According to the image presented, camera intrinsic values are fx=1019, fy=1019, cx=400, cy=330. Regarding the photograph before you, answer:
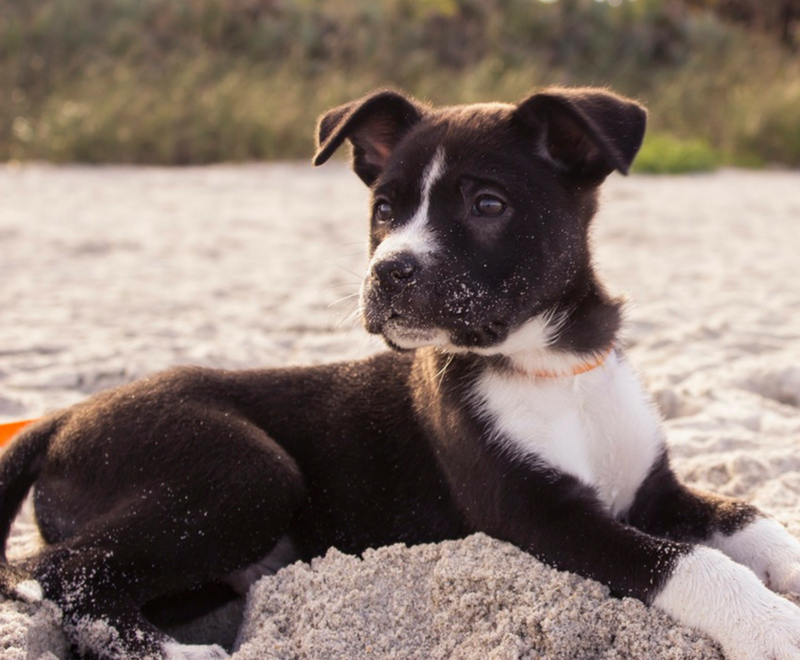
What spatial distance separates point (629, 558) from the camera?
2.77 m

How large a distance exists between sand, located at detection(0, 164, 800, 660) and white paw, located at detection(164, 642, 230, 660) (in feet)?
0.45

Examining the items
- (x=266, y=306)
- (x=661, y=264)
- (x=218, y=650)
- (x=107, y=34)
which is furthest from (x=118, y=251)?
(x=107, y=34)

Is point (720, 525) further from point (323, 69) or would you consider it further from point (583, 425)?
point (323, 69)

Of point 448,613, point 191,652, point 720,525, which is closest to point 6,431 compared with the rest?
point 191,652

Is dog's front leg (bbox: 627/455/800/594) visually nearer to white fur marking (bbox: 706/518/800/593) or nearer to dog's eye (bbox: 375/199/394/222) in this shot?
white fur marking (bbox: 706/518/800/593)

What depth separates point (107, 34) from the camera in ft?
60.3

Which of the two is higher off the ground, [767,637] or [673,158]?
[767,637]

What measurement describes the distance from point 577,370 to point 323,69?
1593cm

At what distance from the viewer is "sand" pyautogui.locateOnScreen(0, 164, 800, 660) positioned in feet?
9.16

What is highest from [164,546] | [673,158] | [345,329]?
[164,546]

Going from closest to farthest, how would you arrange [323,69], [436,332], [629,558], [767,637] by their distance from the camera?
[767,637] < [629,558] < [436,332] < [323,69]

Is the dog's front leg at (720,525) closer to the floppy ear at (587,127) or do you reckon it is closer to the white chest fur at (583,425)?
the white chest fur at (583,425)

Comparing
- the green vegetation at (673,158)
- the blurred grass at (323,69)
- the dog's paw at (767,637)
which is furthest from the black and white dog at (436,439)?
the blurred grass at (323,69)

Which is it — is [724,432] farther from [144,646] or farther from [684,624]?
[144,646]
